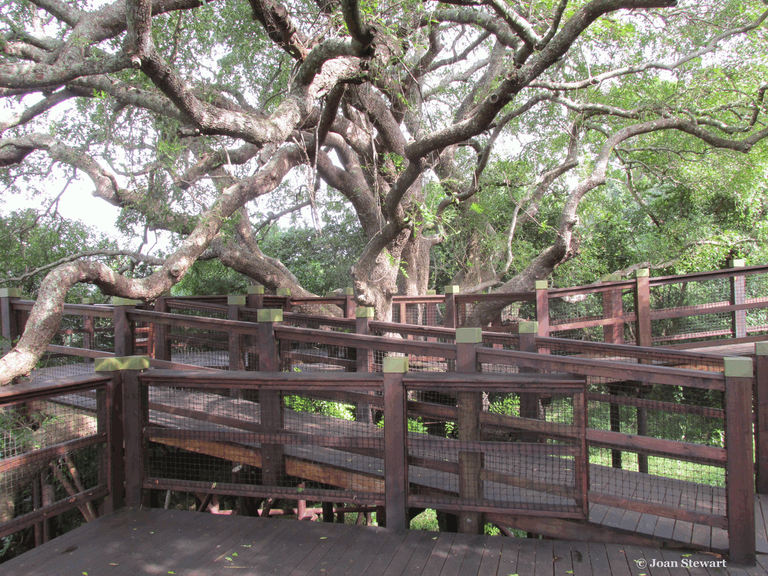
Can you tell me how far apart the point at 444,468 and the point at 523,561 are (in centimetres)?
77

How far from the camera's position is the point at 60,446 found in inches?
139

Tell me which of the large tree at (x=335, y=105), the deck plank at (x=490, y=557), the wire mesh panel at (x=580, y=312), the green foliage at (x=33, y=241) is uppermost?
the large tree at (x=335, y=105)

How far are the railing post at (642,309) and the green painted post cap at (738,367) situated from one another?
14.2 feet

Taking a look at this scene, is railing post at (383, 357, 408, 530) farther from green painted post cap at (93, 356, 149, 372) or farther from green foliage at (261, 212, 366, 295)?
green foliage at (261, 212, 366, 295)

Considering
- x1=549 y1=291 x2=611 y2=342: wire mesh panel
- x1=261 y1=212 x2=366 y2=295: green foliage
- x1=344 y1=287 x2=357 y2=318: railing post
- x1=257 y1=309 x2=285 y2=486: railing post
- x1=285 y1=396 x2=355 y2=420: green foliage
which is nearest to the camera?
x1=257 y1=309 x2=285 y2=486: railing post

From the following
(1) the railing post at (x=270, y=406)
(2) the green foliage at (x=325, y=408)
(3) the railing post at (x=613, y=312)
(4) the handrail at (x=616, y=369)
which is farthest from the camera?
(3) the railing post at (x=613, y=312)

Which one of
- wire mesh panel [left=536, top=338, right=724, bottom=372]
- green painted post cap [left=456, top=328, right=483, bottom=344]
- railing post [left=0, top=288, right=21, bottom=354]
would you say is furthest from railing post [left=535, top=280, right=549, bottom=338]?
railing post [left=0, top=288, right=21, bottom=354]

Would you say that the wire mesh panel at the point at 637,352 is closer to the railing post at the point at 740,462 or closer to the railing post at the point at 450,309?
the railing post at the point at 740,462

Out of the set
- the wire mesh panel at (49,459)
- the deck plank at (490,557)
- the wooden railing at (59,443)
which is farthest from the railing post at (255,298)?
the deck plank at (490,557)

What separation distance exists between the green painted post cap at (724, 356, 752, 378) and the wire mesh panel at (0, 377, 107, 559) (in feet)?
13.3

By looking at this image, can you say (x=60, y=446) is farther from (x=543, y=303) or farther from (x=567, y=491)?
(x=543, y=303)

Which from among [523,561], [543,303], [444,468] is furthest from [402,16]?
[523,561]

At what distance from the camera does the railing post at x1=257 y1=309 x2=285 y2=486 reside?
13.5ft

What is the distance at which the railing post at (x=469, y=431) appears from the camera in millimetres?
3518
